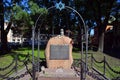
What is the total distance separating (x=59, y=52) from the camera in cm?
1733

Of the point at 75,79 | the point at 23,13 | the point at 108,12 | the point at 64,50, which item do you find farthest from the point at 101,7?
the point at 75,79

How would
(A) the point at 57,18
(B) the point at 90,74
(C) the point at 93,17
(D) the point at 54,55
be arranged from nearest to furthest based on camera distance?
(B) the point at 90,74
(D) the point at 54,55
(C) the point at 93,17
(A) the point at 57,18

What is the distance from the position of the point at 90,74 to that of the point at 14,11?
20.3 m

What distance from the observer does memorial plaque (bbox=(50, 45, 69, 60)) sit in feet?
56.8

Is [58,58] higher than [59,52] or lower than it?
lower

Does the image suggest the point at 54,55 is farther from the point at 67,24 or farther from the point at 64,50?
the point at 67,24

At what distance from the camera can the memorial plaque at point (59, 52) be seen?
682 inches

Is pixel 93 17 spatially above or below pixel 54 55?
above

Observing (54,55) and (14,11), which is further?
(14,11)

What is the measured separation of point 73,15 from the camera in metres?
50.2

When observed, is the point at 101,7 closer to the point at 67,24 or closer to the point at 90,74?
the point at 67,24

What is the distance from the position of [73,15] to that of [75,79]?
3692 centimetres

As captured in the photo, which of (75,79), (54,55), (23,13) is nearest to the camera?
(75,79)

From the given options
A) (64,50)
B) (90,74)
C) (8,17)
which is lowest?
(90,74)
